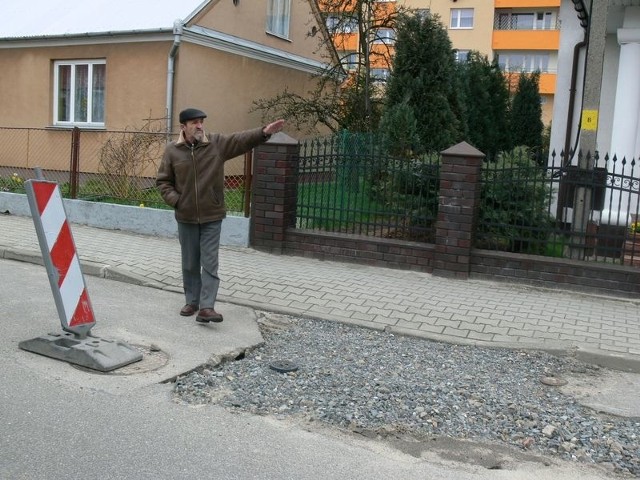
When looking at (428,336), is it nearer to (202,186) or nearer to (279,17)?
(202,186)

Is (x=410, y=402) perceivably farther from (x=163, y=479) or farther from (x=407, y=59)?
(x=407, y=59)

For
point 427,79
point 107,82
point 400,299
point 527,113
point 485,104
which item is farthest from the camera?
point 527,113

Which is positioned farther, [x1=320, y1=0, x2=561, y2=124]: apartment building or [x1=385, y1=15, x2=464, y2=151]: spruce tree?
[x1=320, y1=0, x2=561, y2=124]: apartment building

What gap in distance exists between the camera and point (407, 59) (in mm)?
10961

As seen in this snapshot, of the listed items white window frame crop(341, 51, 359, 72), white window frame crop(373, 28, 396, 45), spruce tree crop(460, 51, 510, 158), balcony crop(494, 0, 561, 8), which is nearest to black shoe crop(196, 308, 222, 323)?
white window frame crop(373, 28, 396, 45)

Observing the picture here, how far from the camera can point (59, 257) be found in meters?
5.35

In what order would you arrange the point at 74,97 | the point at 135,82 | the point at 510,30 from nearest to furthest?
the point at 135,82
the point at 74,97
the point at 510,30

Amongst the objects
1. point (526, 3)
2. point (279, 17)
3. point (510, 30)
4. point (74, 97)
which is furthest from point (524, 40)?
point (74, 97)

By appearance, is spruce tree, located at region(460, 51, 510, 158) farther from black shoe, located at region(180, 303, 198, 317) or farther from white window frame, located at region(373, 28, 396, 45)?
black shoe, located at region(180, 303, 198, 317)

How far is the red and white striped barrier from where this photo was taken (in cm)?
526

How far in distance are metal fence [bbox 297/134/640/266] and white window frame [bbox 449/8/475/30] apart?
39997mm

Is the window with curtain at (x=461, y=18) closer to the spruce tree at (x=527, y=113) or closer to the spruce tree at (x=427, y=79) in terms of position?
the spruce tree at (x=527, y=113)

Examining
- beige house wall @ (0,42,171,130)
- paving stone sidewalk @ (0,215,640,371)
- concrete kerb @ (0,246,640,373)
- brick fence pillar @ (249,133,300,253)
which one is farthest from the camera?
beige house wall @ (0,42,171,130)

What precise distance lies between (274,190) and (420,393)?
504cm
